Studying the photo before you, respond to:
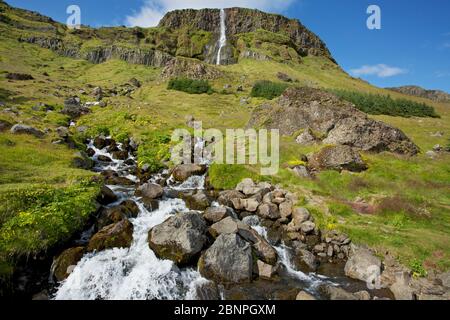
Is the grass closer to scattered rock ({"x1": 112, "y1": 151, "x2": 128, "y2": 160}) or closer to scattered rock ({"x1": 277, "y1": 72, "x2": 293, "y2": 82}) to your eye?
scattered rock ({"x1": 112, "y1": 151, "x2": 128, "y2": 160})

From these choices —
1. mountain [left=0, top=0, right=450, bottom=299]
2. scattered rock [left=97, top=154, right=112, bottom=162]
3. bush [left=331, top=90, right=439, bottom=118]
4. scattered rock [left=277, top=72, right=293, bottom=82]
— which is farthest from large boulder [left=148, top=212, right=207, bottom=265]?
scattered rock [left=277, top=72, right=293, bottom=82]

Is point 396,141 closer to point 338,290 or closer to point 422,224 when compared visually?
point 422,224

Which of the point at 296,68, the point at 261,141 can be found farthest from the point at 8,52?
the point at 261,141

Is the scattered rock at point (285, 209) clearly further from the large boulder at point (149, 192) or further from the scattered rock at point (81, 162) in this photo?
the scattered rock at point (81, 162)

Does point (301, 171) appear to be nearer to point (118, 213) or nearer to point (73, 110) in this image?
point (118, 213)

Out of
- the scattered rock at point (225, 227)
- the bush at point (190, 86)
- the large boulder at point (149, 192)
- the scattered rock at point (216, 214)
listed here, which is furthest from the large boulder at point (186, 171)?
the bush at point (190, 86)

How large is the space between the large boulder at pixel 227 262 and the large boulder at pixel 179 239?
101 centimetres

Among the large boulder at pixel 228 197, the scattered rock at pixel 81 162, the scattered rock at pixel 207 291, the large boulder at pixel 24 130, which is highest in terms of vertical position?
the large boulder at pixel 24 130

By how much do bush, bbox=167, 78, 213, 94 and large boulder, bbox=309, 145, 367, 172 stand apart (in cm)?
7058

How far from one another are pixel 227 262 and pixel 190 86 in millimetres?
90849

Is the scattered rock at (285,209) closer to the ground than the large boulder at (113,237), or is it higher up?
higher up

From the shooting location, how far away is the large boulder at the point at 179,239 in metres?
19.1

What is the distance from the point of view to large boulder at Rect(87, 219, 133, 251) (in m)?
19.4

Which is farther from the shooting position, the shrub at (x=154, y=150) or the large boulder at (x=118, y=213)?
the shrub at (x=154, y=150)
